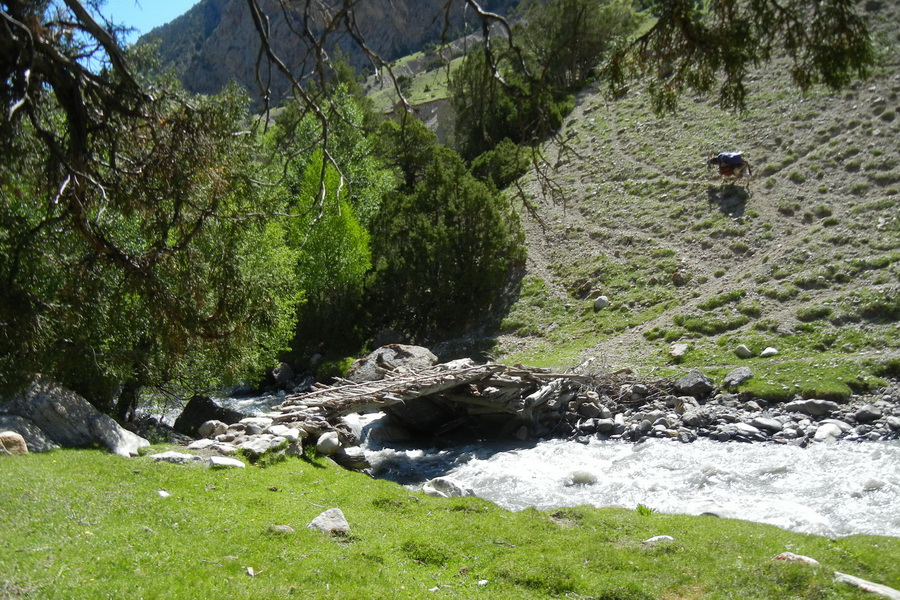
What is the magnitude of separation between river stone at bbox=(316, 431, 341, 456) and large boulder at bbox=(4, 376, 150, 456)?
3.77 meters

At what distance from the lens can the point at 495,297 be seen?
32812 mm

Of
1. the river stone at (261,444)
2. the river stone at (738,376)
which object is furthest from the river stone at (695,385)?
the river stone at (261,444)

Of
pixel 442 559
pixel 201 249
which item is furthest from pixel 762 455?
pixel 201 249

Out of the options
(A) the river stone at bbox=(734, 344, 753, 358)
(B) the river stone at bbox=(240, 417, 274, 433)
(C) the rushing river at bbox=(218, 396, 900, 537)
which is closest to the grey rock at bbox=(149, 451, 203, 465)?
(B) the river stone at bbox=(240, 417, 274, 433)

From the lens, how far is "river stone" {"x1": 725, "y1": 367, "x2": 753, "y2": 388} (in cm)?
1977

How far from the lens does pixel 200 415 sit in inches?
696

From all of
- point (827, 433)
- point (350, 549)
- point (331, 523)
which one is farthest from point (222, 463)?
point (827, 433)

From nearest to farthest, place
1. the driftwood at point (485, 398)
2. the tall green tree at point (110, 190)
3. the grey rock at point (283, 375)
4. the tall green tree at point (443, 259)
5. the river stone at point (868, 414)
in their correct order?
the tall green tree at point (110, 190) < the river stone at point (868, 414) < the driftwood at point (485, 398) < the grey rock at point (283, 375) < the tall green tree at point (443, 259)

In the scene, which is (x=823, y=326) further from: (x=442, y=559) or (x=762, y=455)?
(x=442, y=559)

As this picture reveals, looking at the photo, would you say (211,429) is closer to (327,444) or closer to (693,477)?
(327,444)

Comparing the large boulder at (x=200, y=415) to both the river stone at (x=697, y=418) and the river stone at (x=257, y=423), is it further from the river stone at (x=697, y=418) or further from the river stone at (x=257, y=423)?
the river stone at (x=697, y=418)

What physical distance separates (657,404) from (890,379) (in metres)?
6.03

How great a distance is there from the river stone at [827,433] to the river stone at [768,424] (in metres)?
0.87

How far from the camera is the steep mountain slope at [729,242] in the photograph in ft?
76.1
